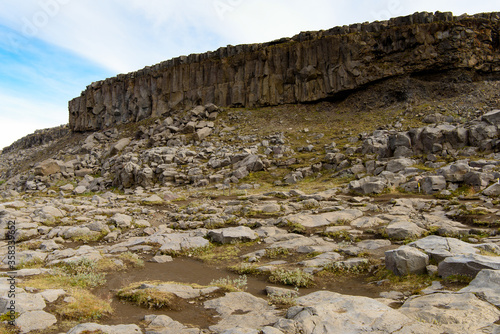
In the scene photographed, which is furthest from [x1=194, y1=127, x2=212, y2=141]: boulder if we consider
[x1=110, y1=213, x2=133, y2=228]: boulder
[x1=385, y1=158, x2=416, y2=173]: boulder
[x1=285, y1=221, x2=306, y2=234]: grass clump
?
[x1=285, y1=221, x2=306, y2=234]: grass clump

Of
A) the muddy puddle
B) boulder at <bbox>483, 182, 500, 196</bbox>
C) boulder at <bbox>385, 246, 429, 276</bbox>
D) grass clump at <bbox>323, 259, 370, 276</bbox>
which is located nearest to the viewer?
the muddy puddle

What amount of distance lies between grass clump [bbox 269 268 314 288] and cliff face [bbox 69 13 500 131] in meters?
30.0

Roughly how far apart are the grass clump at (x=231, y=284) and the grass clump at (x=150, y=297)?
1.08 m

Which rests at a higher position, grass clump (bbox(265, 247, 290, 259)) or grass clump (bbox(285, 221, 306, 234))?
grass clump (bbox(285, 221, 306, 234))

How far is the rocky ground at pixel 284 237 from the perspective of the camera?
211 inches

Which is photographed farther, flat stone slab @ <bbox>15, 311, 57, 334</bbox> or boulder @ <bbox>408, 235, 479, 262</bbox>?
boulder @ <bbox>408, 235, 479, 262</bbox>

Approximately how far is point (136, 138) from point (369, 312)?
121ft

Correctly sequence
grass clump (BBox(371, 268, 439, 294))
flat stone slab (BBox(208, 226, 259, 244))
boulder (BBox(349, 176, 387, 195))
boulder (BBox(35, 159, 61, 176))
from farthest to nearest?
boulder (BBox(35, 159, 61, 176)) < boulder (BBox(349, 176, 387, 195)) < flat stone slab (BBox(208, 226, 259, 244)) < grass clump (BBox(371, 268, 439, 294))

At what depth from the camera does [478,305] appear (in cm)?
493

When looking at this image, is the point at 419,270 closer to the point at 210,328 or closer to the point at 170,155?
the point at 210,328

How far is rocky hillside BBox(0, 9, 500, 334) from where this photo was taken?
5422 mm

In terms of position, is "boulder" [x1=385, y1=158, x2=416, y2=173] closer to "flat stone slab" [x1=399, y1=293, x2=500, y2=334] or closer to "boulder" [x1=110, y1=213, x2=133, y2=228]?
"flat stone slab" [x1=399, y1=293, x2=500, y2=334]

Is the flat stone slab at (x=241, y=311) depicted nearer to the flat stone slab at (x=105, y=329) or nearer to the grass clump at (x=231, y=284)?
the grass clump at (x=231, y=284)

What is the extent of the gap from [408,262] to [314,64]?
31.4 metres
